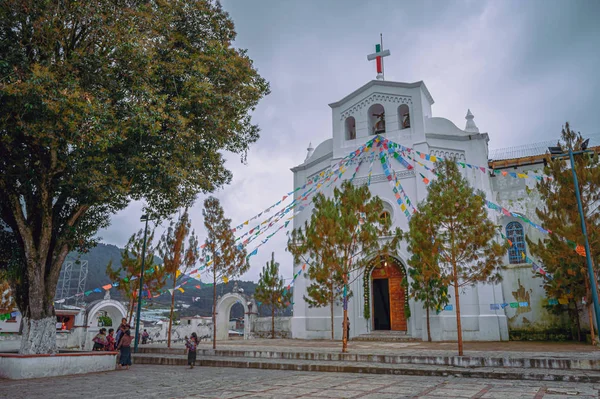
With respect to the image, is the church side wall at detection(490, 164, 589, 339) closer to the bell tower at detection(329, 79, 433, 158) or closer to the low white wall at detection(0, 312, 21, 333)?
the bell tower at detection(329, 79, 433, 158)

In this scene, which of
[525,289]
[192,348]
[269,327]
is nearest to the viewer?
[192,348]

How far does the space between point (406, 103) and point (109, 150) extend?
56.7 ft

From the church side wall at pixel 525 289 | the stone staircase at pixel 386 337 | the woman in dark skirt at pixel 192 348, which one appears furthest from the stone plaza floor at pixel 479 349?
the woman in dark skirt at pixel 192 348

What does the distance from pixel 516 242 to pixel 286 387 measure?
18.2m

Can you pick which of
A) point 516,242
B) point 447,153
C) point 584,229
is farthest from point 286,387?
point 516,242

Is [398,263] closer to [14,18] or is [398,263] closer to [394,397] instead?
[394,397]

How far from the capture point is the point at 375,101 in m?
25.2

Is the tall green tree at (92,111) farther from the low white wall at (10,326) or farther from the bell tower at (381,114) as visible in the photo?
the low white wall at (10,326)

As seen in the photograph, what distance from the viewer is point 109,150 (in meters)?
12.3

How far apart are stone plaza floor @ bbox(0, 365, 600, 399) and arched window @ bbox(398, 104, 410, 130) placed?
16.8m

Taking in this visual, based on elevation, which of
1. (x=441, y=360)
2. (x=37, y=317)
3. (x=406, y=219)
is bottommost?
(x=441, y=360)

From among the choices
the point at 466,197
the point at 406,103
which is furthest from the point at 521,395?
the point at 406,103

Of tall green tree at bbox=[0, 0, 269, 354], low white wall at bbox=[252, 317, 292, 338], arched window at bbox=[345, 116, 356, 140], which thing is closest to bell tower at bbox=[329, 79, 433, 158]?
arched window at bbox=[345, 116, 356, 140]

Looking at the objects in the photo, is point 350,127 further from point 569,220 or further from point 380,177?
point 569,220
